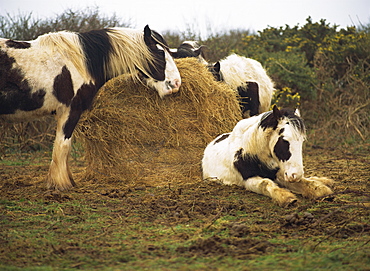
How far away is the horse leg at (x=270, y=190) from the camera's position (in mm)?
4402

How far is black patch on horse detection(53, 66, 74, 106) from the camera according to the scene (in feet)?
17.4

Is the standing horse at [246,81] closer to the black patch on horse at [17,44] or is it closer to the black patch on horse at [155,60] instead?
the black patch on horse at [155,60]

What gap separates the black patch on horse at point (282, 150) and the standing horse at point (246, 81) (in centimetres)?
301

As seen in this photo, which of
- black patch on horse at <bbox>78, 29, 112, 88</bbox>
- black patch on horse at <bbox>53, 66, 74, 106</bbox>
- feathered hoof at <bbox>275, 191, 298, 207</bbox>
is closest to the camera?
feathered hoof at <bbox>275, 191, 298, 207</bbox>

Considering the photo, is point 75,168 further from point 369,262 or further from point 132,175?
point 369,262

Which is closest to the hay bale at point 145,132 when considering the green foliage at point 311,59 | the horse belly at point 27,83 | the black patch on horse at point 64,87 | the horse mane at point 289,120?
the black patch on horse at point 64,87

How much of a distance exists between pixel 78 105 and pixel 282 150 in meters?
2.61

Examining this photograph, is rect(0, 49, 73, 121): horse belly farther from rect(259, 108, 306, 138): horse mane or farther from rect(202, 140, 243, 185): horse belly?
rect(259, 108, 306, 138): horse mane

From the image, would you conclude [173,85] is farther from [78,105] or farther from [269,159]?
[269,159]

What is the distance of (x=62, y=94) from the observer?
5344 mm

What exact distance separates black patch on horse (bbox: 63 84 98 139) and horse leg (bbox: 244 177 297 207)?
2278 millimetres

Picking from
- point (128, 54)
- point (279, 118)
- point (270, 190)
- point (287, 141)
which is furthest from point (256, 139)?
point (128, 54)

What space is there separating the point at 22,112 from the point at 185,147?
91.3 inches

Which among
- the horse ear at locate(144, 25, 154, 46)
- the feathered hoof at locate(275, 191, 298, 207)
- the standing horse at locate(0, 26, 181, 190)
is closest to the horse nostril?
the standing horse at locate(0, 26, 181, 190)
